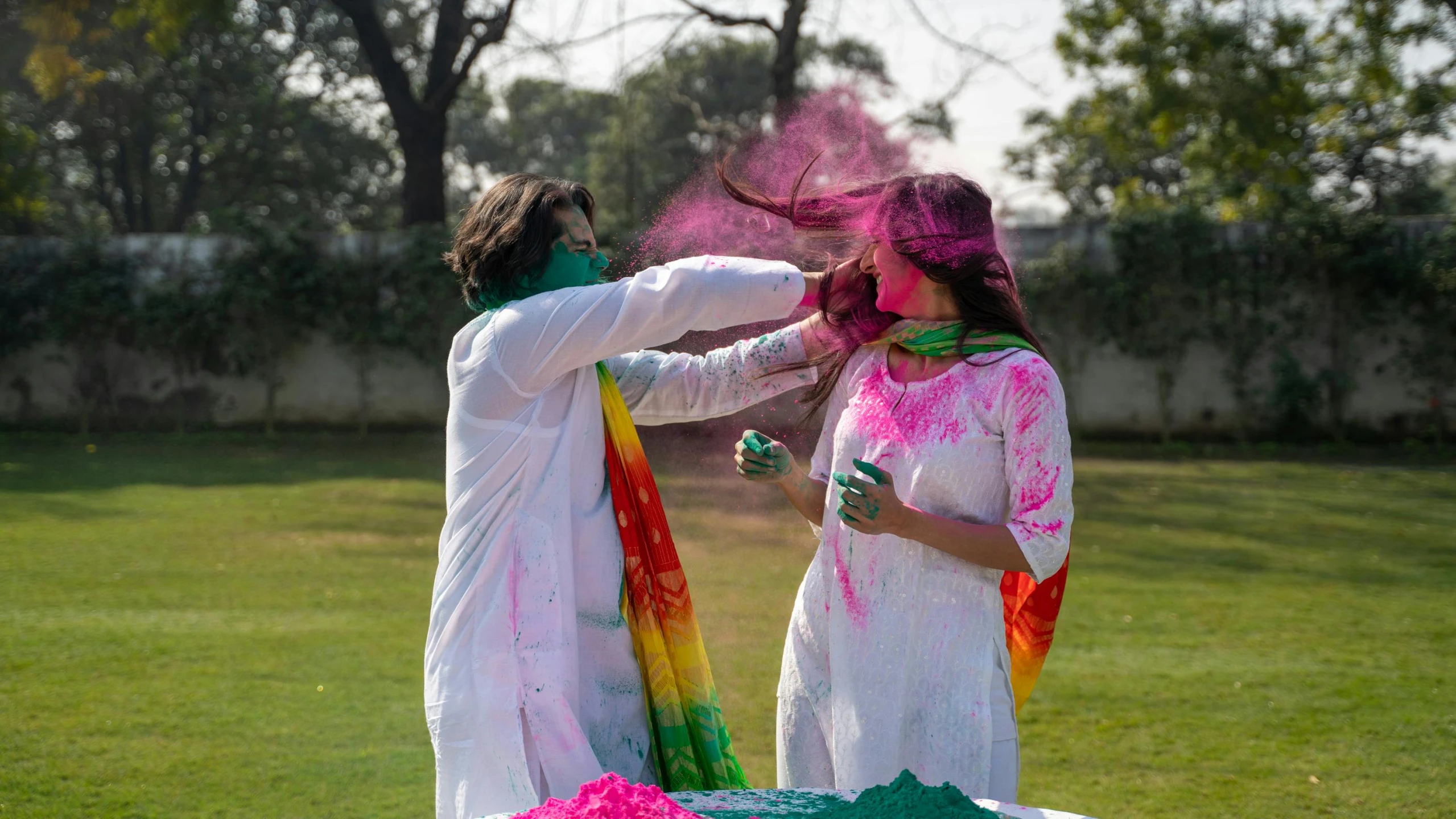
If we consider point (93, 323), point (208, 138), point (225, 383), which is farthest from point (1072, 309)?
point (208, 138)

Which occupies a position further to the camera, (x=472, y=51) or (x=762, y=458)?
(x=472, y=51)

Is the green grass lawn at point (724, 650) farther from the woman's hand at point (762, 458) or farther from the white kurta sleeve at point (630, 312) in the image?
the white kurta sleeve at point (630, 312)

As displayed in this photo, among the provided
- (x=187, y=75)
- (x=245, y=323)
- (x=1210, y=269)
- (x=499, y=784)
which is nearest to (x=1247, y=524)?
(x=1210, y=269)

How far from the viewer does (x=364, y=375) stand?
14.9 metres

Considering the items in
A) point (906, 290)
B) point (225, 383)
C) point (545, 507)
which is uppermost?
point (906, 290)

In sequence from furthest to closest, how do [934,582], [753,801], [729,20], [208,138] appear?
[208,138] → [729,20] → [934,582] → [753,801]

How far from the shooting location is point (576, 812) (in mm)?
1578

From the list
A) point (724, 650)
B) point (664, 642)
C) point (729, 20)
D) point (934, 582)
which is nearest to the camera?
point (934, 582)

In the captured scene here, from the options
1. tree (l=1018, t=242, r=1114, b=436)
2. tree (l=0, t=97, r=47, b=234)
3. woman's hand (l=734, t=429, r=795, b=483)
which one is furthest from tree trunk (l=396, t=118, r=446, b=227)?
woman's hand (l=734, t=429, r=795, b=483)

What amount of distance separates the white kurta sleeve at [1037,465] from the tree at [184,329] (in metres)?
14.3

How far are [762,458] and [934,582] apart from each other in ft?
1.30

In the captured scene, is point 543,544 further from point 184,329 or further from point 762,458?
point 184,329

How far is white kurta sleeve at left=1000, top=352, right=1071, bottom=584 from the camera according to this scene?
1.99 metres

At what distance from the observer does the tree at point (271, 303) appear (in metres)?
14.6
